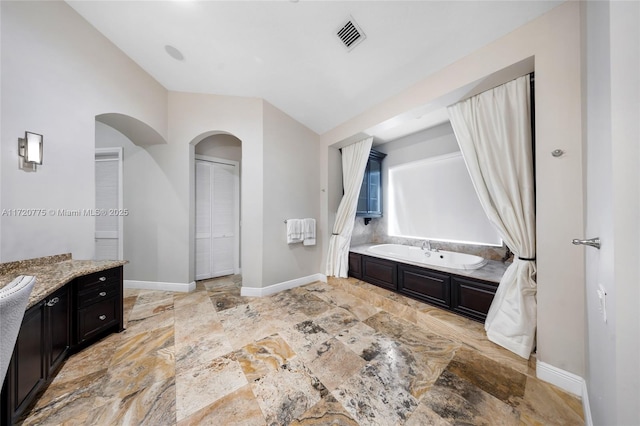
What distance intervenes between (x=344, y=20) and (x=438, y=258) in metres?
3.08

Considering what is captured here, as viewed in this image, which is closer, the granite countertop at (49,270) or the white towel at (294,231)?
the granite countertop at (49,270)

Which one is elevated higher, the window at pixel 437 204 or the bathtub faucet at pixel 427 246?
the window at pixel 437 204

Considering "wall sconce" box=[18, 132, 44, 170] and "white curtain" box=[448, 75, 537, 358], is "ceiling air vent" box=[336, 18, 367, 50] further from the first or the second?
"wall sconce" box=[18, 132, 44, 170]

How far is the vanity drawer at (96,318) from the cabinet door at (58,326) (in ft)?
0.25

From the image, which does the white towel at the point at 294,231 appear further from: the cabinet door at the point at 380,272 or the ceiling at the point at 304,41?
the ceiling at the point at 304,41

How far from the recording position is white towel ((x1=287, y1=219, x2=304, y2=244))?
124 inches

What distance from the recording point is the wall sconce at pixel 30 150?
1.56 m

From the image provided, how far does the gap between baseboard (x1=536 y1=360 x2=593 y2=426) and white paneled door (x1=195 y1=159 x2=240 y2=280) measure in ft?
13.5

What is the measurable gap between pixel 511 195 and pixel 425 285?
1.23 metres

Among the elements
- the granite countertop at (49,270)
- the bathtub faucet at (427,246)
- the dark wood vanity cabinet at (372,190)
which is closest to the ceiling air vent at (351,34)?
the dark wood vanity cabinet at (372,190)

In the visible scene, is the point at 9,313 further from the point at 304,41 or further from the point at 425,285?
the point at 425,285

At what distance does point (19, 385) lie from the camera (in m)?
1.12

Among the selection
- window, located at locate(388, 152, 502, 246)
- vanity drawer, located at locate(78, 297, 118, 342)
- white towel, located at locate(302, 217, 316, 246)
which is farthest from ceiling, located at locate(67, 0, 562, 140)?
vanity drawer, located at locate(78, 297, 118, 342)

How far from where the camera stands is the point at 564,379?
136 cm
